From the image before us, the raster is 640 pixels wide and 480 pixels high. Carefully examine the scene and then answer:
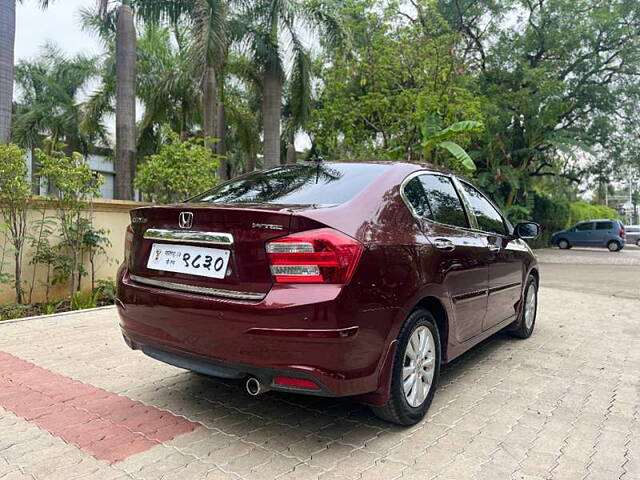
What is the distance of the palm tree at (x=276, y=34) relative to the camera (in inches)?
504

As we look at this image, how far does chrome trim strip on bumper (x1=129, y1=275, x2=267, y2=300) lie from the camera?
2416 mm

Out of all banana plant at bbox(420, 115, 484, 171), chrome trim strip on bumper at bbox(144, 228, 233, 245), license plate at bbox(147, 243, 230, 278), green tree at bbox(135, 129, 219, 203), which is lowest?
license plate at bbox(147, 243, 230, 278)

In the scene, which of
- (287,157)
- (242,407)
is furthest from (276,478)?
(287,157)

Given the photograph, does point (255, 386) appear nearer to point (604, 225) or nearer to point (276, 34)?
point (276, 34)

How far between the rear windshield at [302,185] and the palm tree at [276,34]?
34.0 ft

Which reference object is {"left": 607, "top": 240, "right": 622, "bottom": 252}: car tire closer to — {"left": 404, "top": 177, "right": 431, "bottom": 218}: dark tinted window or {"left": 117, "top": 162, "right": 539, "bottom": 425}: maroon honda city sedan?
{"left": 117, "top": 162, "right": 539, "bottom": 425}: maroon honda city sedan

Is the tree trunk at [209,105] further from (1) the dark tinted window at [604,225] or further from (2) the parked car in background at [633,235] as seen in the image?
(2) the parked car in background at [633,235]

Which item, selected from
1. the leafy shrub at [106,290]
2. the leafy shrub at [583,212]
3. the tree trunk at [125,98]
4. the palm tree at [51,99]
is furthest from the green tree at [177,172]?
the leafy shrub at [583,212]

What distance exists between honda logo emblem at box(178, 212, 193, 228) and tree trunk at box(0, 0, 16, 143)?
23.2ft

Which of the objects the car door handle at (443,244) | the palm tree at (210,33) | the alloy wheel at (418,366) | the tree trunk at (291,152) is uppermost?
the palm tree at (210,33)

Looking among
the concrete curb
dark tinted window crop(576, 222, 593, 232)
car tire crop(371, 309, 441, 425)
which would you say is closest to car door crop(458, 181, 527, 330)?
car tire crop(371, 309, 441, 425)

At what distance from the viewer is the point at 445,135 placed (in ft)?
43.6

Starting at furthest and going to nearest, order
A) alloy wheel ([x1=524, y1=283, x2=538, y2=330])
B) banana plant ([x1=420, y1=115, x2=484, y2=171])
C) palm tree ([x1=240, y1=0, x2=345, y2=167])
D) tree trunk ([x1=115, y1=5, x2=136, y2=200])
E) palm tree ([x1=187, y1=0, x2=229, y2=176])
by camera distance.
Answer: banana plant ([x1=420, y1=115, x2=484, y2=171]) → palm tree ([x1=240, y1=0, x2=345, y2=167]) → tree trunk ([x1=115, y1=5, x2=136, y2=200]) → palm tree ([x1=187, y1=0, x2=229, y2=176]) → alloy wheel ([x1=524, y1=283, x2=538, y2=330])

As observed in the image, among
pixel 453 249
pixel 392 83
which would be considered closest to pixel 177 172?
pixel 453 249
